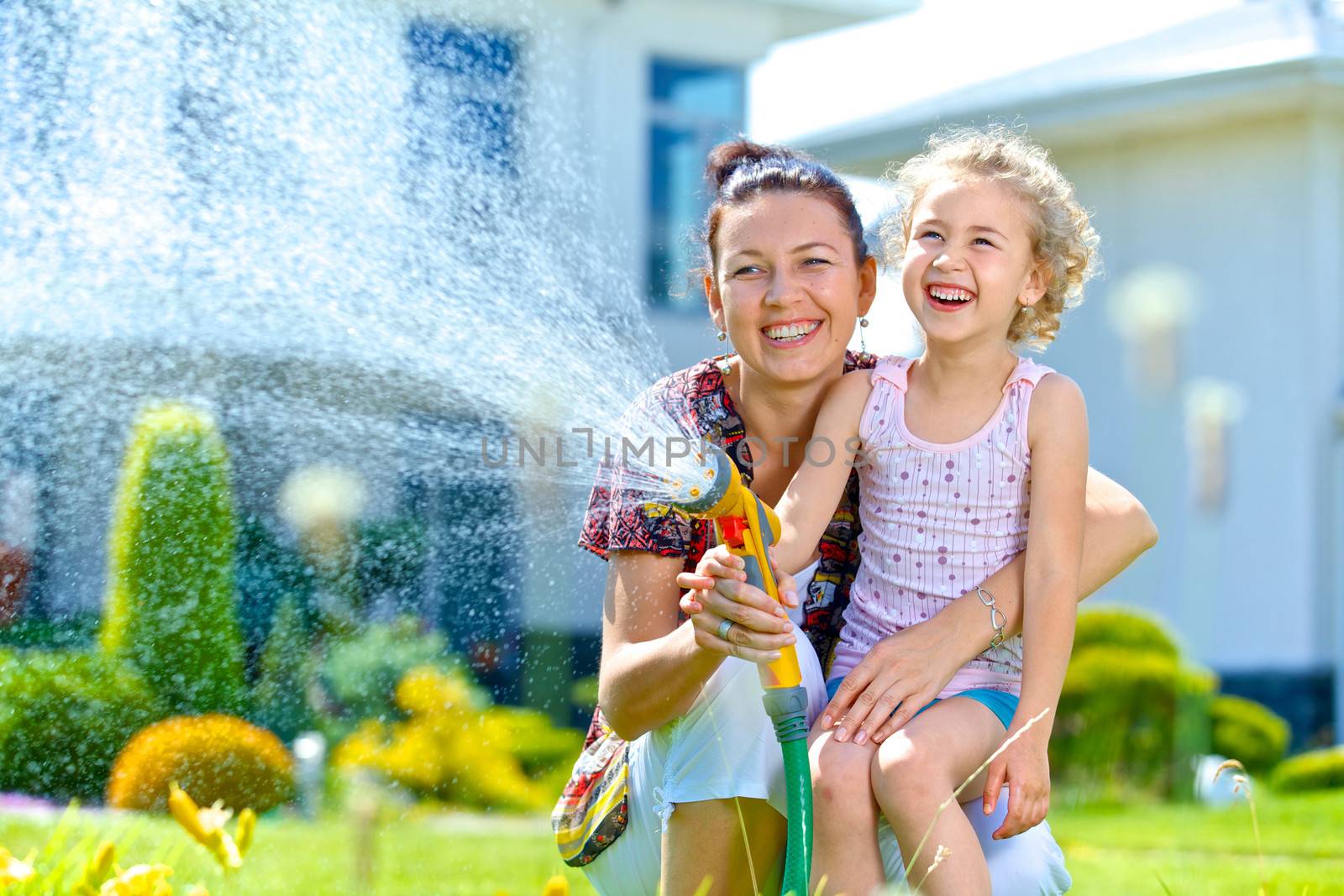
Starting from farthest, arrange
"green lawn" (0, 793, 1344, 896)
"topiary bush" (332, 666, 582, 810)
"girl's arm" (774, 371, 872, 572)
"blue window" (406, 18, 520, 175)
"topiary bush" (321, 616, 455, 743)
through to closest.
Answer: "blue window" (406, 18, 520, 175) → "topiary bush" (321, 616, 455, 743) → "topiary bush" (332, 666, 582, 810) → "green lawn" (0, 793, 1344, 896) → "girl's arm" (774, 371, 872, 572)

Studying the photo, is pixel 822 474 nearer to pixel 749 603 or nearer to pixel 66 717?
pixel 749 603

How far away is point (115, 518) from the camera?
5.86 m

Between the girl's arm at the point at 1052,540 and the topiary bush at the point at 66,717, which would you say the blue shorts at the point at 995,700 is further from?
the topiary bush at the point at 66,717

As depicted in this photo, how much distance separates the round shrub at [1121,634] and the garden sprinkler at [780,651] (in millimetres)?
5796

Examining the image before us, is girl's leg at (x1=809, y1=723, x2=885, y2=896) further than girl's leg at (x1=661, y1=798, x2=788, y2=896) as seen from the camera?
No

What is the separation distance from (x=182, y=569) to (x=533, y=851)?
6.20ft

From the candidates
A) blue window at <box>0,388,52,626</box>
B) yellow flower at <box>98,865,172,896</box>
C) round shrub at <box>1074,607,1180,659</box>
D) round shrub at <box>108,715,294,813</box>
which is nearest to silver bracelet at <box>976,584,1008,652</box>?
→ yellow flower at <box>98,865,172,896</box>

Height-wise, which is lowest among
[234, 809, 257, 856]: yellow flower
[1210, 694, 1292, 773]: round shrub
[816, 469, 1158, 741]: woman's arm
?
[1210, 694, 1292, 773]: round shrub

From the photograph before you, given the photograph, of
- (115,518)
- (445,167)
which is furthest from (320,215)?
(115,518)

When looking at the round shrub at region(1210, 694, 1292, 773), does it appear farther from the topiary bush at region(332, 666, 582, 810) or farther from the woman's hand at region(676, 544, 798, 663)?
the woman's hand at region(676, 544, 798, 663)

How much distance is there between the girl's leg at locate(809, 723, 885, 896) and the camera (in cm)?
226

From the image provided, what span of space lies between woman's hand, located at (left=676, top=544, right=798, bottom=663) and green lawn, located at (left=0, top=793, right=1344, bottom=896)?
1988 millimetres

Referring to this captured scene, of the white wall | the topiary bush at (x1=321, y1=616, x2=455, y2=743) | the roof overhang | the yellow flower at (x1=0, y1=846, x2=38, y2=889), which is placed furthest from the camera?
the white wall

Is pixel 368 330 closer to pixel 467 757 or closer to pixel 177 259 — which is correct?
pixel 177 259
